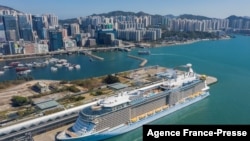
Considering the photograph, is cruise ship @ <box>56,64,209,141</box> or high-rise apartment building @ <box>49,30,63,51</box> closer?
cruise ship @ <box>56,64,209,141</box>

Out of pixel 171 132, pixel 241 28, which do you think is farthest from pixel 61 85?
pixel 241 28

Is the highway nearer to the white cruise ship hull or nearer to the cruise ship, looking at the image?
the cruise ship

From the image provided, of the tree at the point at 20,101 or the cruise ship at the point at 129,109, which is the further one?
the tree at the point at 20,101

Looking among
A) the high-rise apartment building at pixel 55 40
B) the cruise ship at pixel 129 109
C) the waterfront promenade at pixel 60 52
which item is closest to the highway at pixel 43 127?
the cruise ship at pixel 129 109

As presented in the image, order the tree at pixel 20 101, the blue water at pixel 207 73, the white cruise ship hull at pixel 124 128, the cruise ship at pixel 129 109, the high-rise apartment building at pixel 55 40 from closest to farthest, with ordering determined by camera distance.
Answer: the white cruise ship hull at pixel 124 128 → the cruise ship at pixel 129 109 → the blue water at pixel 207 73 → the tree at pixel 20 101 → the high-rise apartment building at pixel 55 40

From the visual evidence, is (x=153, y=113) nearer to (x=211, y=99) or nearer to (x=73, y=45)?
(x=211, y=99)

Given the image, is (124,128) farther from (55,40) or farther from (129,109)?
(55,40)

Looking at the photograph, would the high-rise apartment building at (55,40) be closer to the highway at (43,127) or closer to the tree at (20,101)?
the tree at (20,101)

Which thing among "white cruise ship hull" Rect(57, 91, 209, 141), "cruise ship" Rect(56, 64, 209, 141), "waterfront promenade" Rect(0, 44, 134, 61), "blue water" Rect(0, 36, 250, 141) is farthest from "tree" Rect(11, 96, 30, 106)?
"waterfront promenade" Rect(0, 44, 134, 61)
